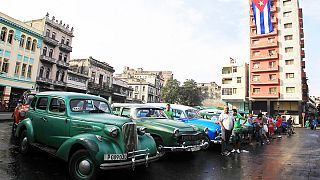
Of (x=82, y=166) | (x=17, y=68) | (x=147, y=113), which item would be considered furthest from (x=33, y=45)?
(x=82, y=166)

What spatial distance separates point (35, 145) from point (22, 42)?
29524 mm

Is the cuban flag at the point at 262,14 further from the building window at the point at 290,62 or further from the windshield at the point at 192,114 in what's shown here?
the building window at the point at 290,62

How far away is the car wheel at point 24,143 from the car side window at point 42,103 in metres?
0.96

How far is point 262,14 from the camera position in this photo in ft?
70.9

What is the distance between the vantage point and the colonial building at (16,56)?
2698 centimetres

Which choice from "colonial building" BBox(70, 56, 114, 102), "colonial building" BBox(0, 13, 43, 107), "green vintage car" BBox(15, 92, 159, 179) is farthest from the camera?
"colonial building" BBox(70, 56, 114, 102)

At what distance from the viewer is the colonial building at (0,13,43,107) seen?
88.5 ft

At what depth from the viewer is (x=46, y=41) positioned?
33.1 m

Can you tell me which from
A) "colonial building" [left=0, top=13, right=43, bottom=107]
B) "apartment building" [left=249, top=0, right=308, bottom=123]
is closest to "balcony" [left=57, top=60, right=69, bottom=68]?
"colonial building" [left=0, top=13, right=43, bottom=107]

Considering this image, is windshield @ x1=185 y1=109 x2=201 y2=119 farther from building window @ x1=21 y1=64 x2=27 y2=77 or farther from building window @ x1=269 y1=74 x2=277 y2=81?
building window @ x1=269 y1=74 x2=277 y2=81

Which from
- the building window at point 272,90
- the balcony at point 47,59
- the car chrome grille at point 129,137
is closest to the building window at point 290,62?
the building window at point 272,90

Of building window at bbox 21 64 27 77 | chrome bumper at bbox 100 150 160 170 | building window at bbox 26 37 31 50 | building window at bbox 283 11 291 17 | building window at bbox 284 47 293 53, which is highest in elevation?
building window at bbox 283 11 291 17

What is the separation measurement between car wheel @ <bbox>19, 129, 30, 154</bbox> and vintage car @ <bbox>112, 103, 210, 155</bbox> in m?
3.09

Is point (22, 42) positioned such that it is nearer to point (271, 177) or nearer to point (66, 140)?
point (66, 140)
